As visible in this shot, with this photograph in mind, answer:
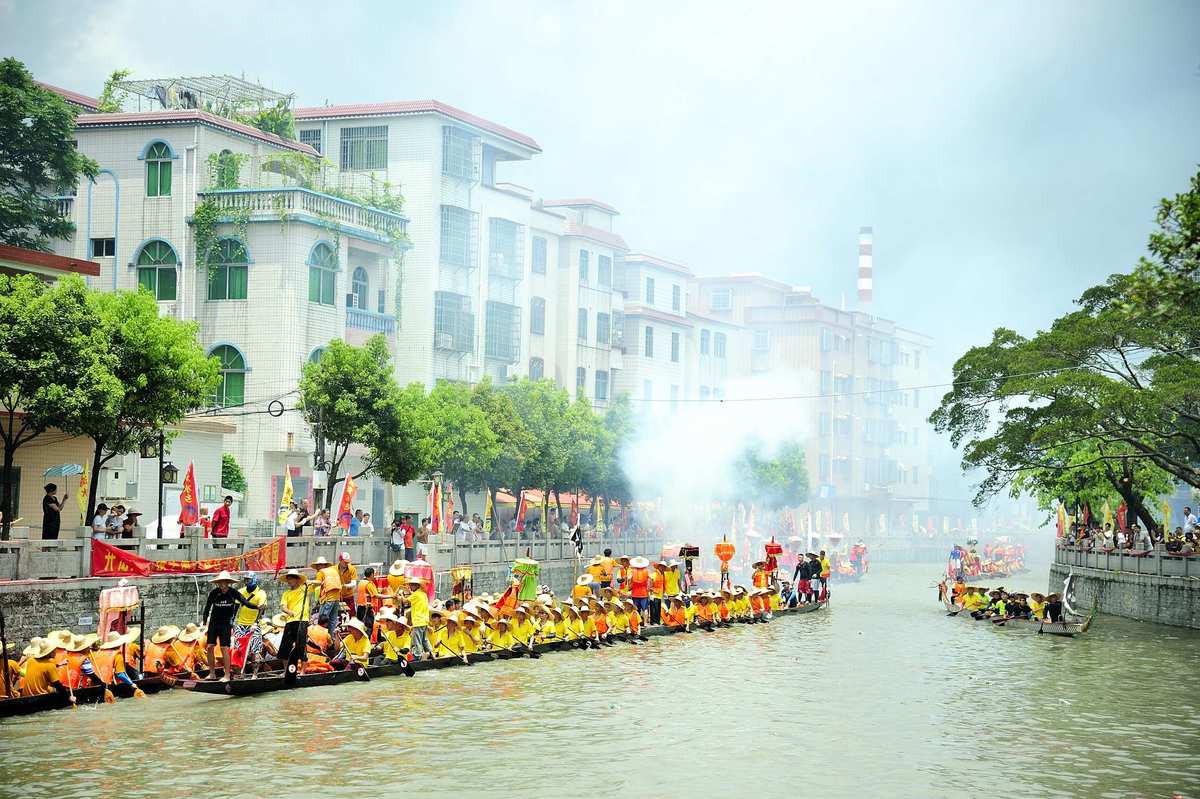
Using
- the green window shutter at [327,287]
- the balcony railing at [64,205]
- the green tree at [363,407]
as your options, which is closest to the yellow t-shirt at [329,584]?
the green tree at [363,407]

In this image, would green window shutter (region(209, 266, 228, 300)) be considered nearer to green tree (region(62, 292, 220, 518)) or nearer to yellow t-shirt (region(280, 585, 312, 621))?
green tree (region(62, 292, 220, 518))

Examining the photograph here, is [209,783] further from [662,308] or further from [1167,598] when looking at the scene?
[662,308]

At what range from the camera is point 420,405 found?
50.5 metres

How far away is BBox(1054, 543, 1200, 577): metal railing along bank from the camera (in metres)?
44.9

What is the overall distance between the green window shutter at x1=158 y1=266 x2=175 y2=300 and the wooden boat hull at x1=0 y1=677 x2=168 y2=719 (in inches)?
1270

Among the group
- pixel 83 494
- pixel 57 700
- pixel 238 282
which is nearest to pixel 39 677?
pixel 57 700

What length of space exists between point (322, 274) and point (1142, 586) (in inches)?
1266

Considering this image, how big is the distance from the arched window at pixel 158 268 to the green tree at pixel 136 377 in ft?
60.4

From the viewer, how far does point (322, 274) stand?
56.3m

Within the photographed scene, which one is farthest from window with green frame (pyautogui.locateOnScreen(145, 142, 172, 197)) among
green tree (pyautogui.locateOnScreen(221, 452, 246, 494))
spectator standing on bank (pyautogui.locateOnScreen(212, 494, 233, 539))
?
spectator standing on bank (pyautogui.locateOnScreen(212, 494, 233, 539))

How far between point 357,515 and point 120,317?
12480mm

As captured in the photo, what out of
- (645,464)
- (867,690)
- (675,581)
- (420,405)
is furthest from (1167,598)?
(645,464)

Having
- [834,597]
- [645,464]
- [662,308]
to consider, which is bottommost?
[834,597]

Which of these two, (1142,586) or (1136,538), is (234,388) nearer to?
(1142,586)
